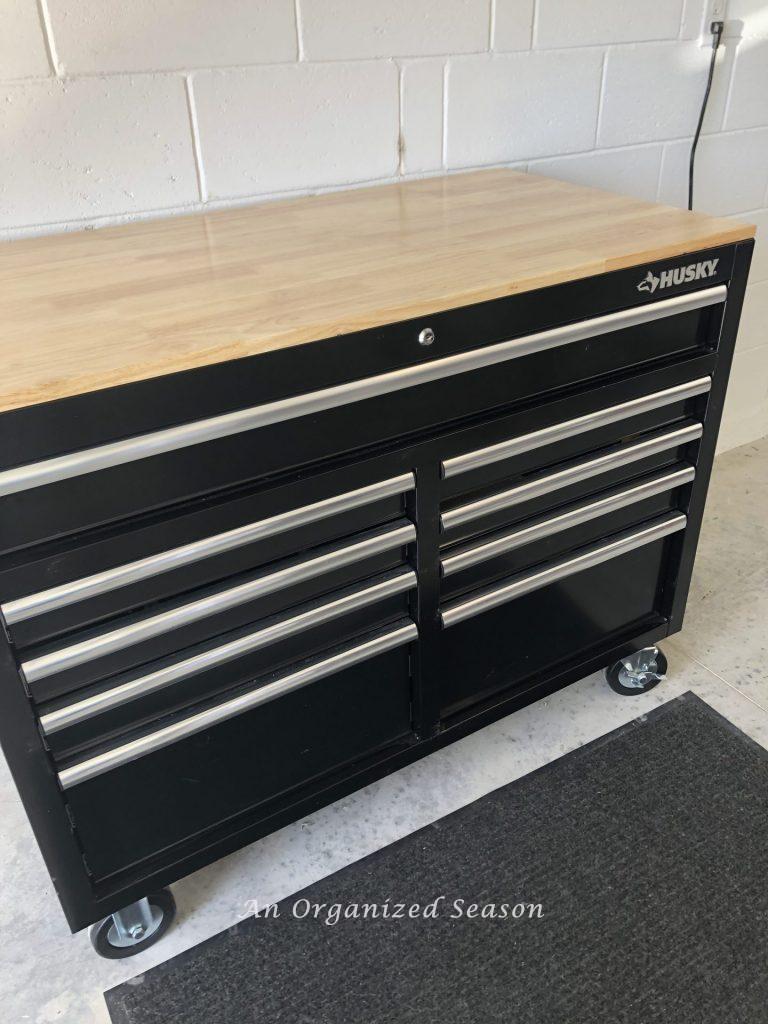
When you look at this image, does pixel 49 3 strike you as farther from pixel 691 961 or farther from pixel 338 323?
pixel 691 961

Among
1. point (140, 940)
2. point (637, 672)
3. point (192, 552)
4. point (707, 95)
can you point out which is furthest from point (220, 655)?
point (707, 95)

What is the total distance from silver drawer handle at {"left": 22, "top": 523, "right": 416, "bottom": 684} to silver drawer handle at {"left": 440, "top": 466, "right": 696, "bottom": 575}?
4.4 inches

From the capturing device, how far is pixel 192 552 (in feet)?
3.29

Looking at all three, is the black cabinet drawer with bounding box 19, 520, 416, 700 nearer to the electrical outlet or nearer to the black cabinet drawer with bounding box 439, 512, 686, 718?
the black cabinet drawer with bounding box 439, 512, 686, 718

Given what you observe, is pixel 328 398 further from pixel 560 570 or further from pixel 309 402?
pixel 560 570

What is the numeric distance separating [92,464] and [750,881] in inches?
47.4

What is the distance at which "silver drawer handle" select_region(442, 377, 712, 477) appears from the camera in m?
1.17

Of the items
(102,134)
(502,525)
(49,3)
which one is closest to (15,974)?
(502,525)

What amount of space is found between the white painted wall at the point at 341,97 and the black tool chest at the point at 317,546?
2.21ft

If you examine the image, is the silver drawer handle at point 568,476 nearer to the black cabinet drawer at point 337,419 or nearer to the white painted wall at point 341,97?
the black cabinet drawer at point 337,419

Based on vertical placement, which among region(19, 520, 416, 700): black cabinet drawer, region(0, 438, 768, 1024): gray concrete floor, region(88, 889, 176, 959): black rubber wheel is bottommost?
region(0, 438, 768, 1024): gray concrete floor

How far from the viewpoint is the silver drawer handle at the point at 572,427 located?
1172 mm

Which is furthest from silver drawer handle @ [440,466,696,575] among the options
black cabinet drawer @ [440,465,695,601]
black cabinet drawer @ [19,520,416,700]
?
black cabinet drawer @ [19,520,416,700]

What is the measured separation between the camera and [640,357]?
1.29 meters
